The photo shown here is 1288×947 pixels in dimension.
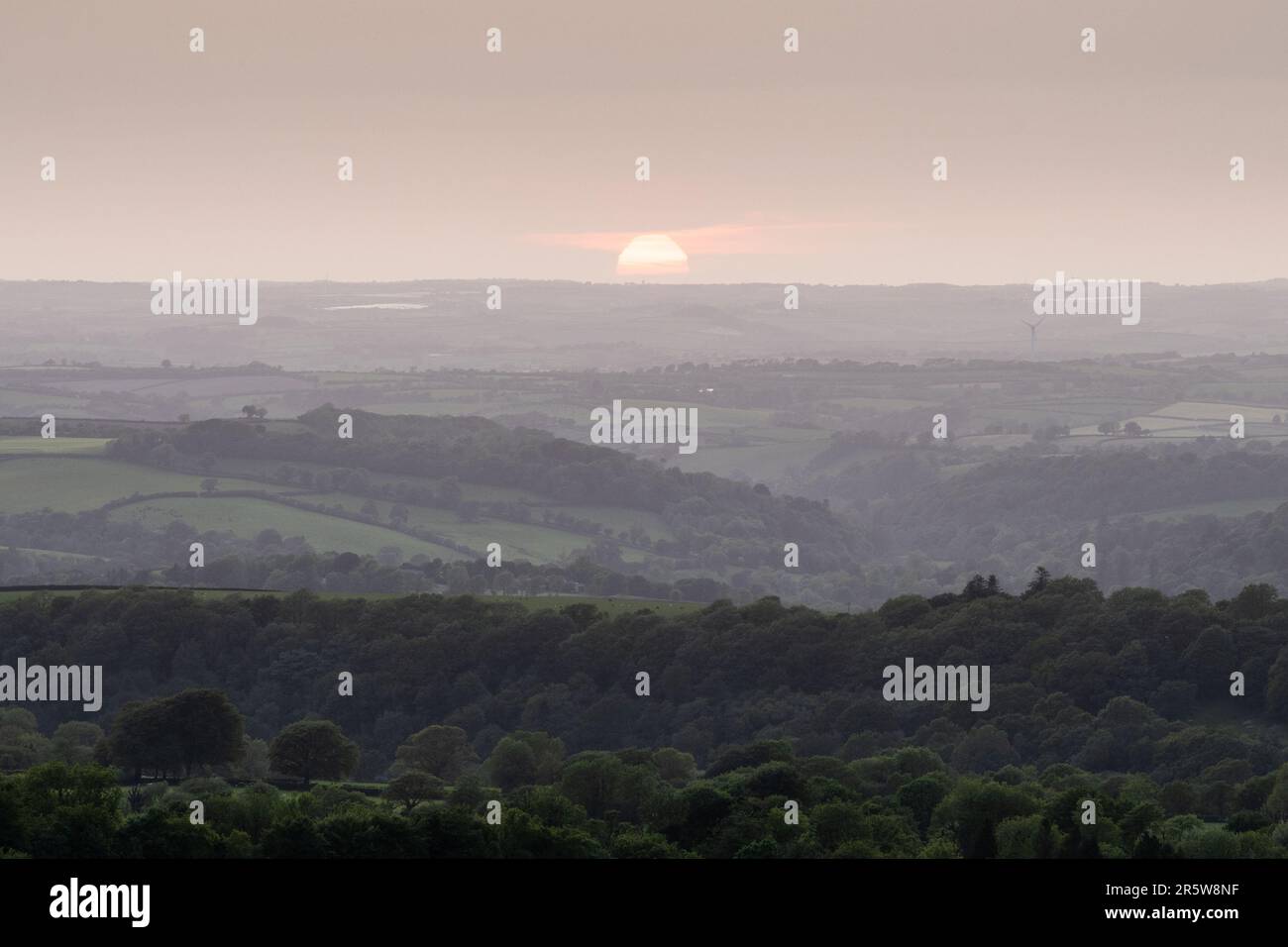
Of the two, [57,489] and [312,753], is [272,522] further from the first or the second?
[312,753]

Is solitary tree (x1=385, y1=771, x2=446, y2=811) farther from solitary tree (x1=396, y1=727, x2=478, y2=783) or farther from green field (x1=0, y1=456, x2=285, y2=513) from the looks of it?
green field (x1=0, y1=456, x2=285, y2=513)

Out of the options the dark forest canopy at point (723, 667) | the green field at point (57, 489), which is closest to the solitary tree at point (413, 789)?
the dark forest canopy at point (723, 667)

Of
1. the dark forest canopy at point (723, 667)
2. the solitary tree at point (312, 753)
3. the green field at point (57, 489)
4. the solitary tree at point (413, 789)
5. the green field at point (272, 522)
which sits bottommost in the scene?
the solitary tree at point (413, 789)

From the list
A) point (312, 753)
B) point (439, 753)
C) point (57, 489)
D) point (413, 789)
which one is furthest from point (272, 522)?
point (413, 789)

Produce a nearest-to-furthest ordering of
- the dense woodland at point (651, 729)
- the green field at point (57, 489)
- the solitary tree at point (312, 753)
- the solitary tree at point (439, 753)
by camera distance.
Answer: the dense woodland at point (651, 729), the solitary tree at point (312, 753), the solitary tree at point (439, 753), the green field at point (57, 489)

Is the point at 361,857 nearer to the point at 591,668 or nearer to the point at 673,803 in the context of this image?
the point at 673,803

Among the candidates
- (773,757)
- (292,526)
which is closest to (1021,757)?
(773,757)

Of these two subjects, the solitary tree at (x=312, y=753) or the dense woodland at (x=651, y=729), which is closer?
the dense woodland at (x=651, y=729)

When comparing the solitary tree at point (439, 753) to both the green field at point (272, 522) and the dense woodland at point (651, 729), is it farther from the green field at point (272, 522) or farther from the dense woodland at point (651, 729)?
the green field at point (272, 522)
